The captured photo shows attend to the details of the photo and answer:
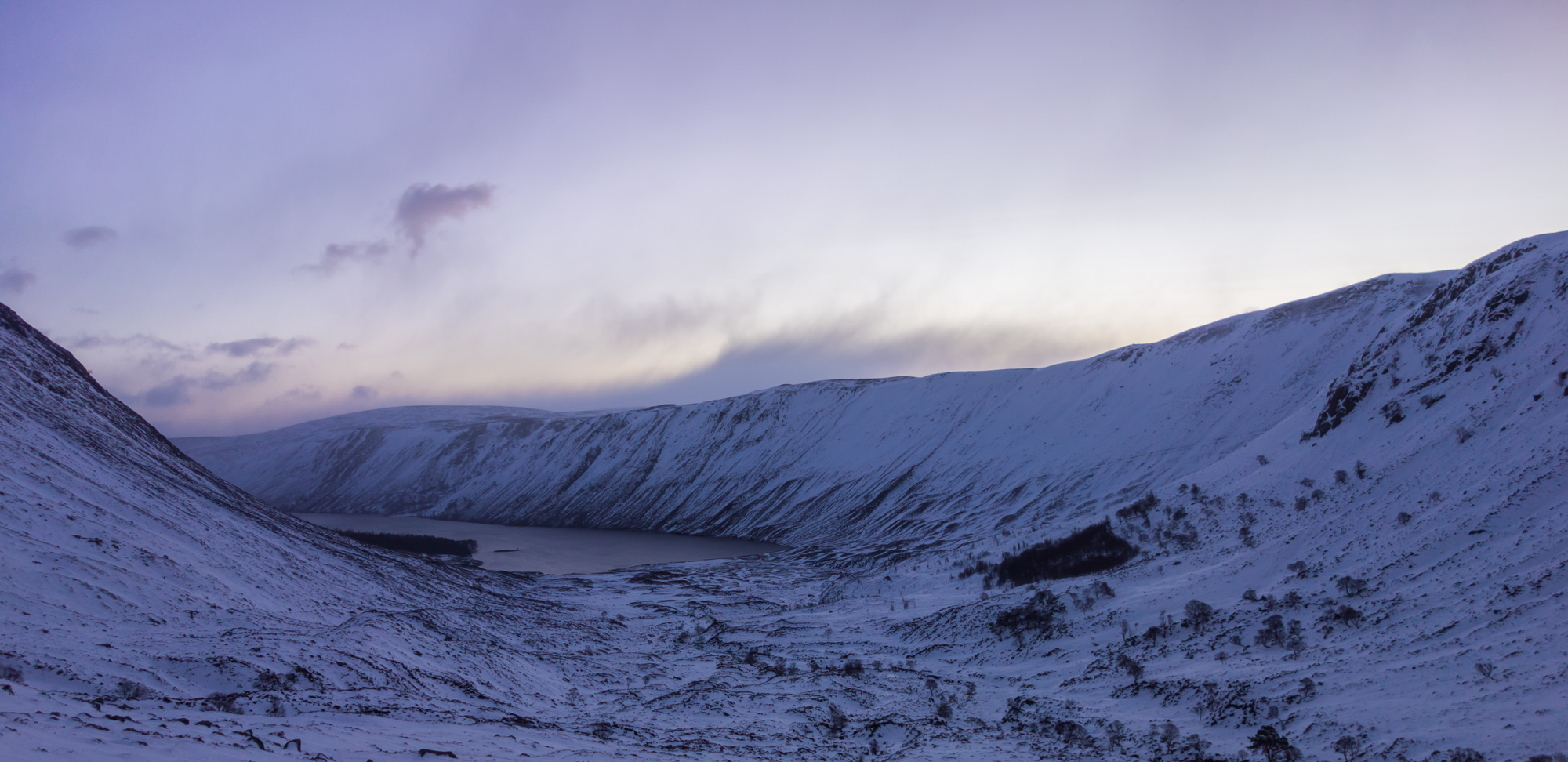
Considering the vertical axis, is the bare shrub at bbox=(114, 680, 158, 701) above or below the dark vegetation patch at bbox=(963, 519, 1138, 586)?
above

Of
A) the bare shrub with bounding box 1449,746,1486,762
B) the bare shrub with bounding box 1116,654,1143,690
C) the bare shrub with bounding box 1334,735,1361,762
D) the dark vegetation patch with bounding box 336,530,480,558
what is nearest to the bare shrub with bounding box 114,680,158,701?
the bare shrub with bounding box 1334,735,1361,762

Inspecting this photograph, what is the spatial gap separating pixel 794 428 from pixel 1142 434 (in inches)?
2251

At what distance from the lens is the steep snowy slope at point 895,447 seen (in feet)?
217

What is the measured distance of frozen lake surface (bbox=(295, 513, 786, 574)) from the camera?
3002 inches

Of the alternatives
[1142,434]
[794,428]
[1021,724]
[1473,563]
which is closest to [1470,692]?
[1473,563]

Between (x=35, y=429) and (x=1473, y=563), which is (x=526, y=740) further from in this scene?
(x=35, y=429)

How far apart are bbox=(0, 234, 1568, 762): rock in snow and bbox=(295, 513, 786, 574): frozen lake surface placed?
18271mm

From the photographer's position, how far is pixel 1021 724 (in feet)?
65.7

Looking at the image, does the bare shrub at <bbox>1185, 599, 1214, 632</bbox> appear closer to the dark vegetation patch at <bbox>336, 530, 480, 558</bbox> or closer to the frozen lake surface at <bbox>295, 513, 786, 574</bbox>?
the frozen lake surface at <bbox>295, 513, 786, 574</bbox>

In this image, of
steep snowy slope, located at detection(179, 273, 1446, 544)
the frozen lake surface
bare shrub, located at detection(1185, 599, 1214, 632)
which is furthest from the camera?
the frozen lake surface

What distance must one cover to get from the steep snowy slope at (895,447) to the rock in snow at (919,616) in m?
4.76

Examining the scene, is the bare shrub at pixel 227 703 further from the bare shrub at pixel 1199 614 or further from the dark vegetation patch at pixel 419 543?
the dark vegetation patch at pixel 419 543

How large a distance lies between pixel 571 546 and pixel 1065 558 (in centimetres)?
6755

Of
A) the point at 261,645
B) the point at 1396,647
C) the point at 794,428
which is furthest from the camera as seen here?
the point at 794,428
